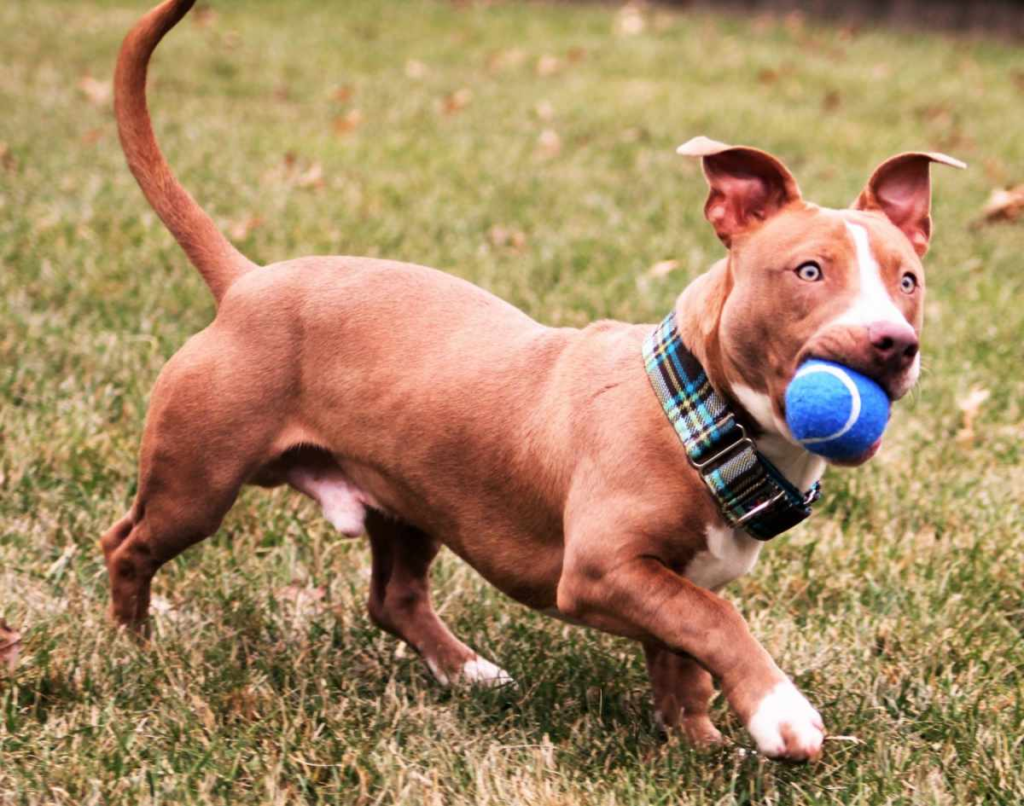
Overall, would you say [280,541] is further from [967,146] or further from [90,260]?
[967,146]

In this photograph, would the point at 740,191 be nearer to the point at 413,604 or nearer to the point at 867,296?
the point at 867,296

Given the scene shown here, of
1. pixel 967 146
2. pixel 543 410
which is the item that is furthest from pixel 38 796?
pixel 967 146

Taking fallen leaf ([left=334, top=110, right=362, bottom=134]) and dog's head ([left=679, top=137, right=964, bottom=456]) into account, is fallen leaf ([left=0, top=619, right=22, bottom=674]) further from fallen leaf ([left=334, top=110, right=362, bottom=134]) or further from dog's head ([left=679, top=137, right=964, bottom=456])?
fallen leaf ([left=334, top=110, right=362, bottom=134])

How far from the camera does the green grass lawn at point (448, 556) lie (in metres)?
2.95

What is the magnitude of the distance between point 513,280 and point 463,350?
2.72 m

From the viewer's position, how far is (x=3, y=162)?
7422 millimetres

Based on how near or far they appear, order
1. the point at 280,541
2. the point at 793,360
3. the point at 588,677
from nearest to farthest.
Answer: the point at 793,360 < the point at 588,677 < the point at 280,541

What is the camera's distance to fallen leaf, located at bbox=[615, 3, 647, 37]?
12873 millimetres

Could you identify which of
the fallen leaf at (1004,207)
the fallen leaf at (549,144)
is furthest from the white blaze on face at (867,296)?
A: the fallen leaf at (549,144)

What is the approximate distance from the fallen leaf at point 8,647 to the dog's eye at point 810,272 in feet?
6.35

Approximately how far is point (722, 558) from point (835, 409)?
0.55m

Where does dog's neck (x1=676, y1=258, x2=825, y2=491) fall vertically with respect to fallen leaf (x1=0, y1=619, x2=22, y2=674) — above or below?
above

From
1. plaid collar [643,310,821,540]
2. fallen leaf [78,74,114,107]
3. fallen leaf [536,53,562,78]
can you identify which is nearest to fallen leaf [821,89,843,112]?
fallen leaf [536,53,562,78]

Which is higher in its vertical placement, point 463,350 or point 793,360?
point 793,360
